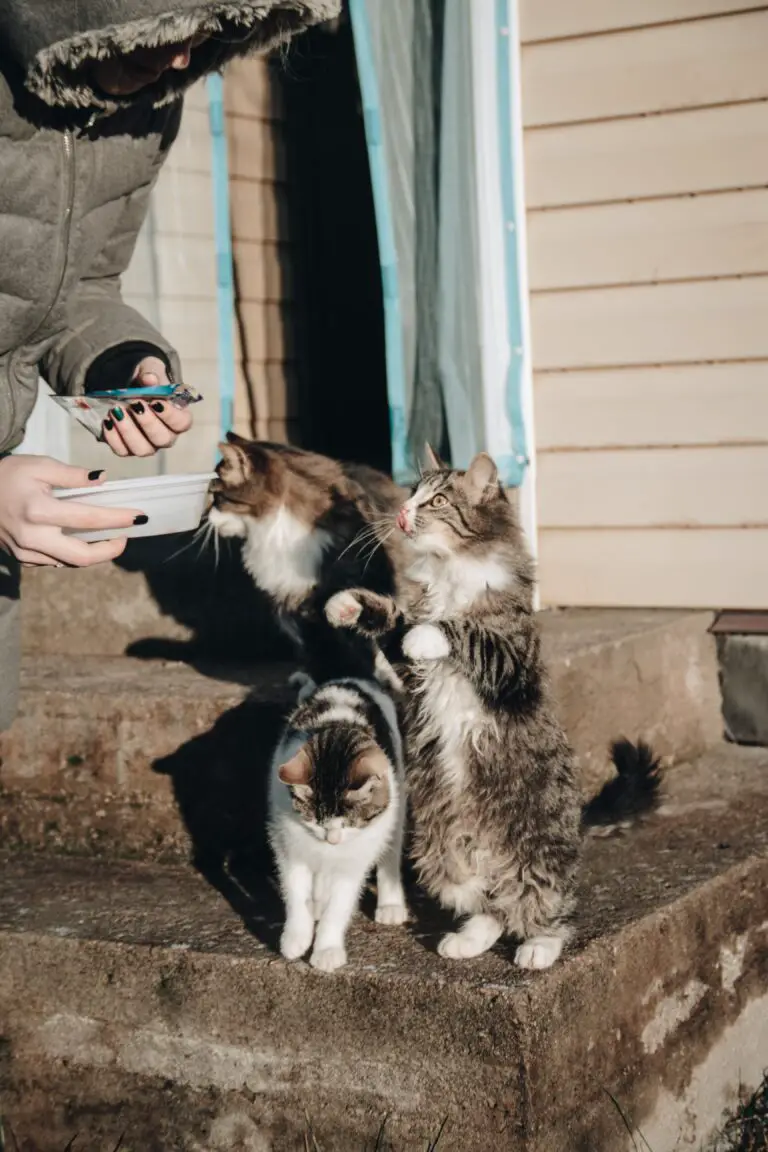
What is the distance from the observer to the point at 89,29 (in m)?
2.60

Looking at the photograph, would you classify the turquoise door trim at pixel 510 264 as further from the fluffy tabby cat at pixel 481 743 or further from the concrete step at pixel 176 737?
the fluffy tabby cat at pixel 481 743

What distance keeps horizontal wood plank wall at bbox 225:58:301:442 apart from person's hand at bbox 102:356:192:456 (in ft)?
12.2

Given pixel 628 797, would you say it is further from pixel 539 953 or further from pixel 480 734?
pixel 539 953

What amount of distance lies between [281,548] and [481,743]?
1.41 meters

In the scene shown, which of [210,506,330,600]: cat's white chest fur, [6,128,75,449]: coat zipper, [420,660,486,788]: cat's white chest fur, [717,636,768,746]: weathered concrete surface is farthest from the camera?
[717,636,768,746]: weathered concrete surface

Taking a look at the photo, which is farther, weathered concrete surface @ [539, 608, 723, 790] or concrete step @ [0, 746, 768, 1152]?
weathered concrete surface @ [539, 608, 723, 790]

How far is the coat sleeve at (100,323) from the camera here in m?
3.24

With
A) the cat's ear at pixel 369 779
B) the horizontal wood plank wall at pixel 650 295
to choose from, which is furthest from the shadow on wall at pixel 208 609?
the cat's ear at pixel 369 779

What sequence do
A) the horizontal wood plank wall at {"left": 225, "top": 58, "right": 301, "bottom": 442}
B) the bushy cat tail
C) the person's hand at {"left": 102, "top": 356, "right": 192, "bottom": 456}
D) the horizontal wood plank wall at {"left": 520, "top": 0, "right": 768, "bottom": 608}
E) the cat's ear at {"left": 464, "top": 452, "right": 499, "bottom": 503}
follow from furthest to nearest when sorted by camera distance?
the horizontal wood plank wall at {"left": 225, "top": 58, "right": 301, "bottom": 442} → the horizontal wood plank wall at {"left": 520, "top": 0, "right": 768, "bottom": 608} → the bushy cat tail → the cat's ear at {"left": 464, "top": 452, "right": 499, "bottom": 503} → the person's hand at {"left": 102, "top": 356, "right": 192, "bottom": 456}

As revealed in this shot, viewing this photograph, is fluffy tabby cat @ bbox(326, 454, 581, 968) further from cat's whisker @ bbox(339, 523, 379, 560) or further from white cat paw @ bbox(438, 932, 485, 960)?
cat's whisker @ bbox(339, 523, 379, 560)

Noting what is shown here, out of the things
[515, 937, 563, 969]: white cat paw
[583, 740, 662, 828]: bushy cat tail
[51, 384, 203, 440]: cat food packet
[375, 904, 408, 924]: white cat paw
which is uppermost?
[51, 384, 203, 440]: cat food packet

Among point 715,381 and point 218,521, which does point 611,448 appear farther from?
point 218,521

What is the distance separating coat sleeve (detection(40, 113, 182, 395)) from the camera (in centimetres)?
324

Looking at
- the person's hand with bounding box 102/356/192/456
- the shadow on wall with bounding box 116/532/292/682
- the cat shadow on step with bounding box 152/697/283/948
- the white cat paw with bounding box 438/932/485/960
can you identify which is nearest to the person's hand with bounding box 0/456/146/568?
the person's hand with bounding box 102/356/192/456
